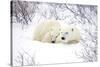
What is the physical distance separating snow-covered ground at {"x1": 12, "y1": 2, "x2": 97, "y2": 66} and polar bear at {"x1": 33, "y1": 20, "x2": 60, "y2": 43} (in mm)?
43

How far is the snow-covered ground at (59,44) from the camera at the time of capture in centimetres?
204

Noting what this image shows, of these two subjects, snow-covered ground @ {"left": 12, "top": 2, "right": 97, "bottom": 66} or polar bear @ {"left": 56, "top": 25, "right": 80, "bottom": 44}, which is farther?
polar bear @ {"left": 56, "top": 25, "right": 80, "bottom": 44}

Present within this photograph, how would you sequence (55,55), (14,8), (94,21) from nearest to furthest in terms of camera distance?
1. (14,8)
2. (55,55)
3. (94,21)

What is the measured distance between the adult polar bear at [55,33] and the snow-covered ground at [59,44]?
1.7 inches

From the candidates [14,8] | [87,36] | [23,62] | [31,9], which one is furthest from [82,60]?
[14,8]

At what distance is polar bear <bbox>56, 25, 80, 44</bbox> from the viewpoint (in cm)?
217

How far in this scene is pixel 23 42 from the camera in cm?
204

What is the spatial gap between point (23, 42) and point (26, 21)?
218mm

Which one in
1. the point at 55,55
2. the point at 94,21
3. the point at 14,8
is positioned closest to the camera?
the point at 14,8

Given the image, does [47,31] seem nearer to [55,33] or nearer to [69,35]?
[55,33]

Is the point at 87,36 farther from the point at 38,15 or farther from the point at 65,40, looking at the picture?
the point at 38,15

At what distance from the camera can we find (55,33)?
2.14 meters

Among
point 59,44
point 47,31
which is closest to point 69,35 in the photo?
point 59,44

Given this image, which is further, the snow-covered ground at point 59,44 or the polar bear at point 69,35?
the polar bear at point 69,35
